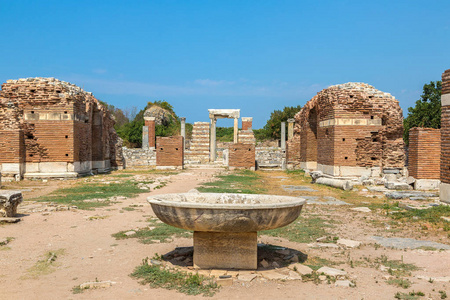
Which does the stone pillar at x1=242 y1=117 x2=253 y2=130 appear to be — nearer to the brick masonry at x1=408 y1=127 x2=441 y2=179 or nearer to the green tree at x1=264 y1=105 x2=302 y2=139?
the green tree at x1=264 y1=105 x2=302 y2=139

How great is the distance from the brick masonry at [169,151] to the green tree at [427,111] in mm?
15248

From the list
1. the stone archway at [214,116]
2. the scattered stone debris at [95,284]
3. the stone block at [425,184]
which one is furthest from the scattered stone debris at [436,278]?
the stone archway at [214,116]

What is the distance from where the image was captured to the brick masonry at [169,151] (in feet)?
72.8

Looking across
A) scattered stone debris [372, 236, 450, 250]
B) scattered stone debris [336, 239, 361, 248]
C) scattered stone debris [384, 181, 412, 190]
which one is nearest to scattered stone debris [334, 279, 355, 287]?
scattered stone debris [336, 239, 361, 248]

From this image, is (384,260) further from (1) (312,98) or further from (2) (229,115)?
(2) (229,115)

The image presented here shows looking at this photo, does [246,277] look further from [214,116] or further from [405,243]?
[214,116]

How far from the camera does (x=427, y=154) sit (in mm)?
12133

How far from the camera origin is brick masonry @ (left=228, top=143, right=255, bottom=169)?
22172mm

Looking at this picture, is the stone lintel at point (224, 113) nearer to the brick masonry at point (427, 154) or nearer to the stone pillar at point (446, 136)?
the brick masonry at point (427, 154)

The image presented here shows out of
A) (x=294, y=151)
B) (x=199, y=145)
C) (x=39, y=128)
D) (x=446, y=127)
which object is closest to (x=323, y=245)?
(x=446, y=127)

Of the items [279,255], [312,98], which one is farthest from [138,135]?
[279,255]

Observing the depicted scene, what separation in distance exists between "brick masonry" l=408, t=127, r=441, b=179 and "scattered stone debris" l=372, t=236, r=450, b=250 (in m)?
6.99

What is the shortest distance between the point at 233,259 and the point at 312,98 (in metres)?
16.0

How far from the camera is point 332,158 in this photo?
14.8 metres
